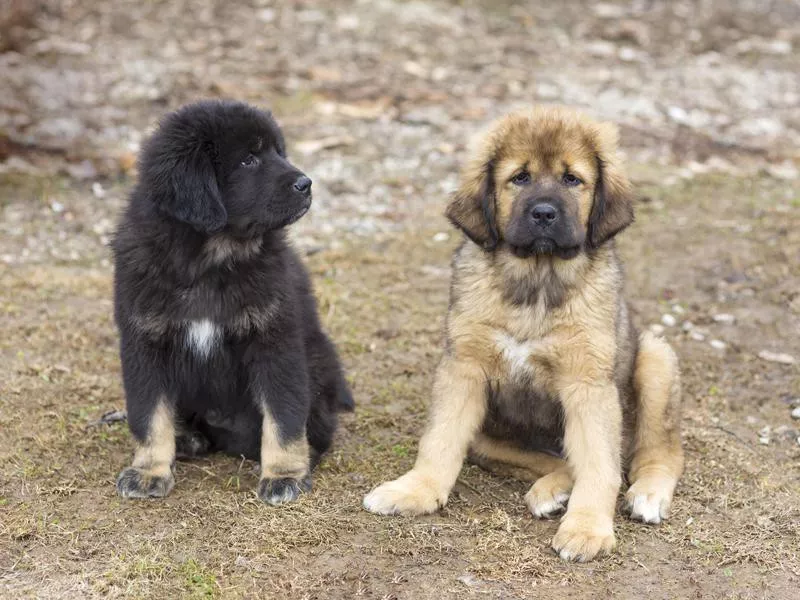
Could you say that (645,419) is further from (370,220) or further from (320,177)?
(320,177)

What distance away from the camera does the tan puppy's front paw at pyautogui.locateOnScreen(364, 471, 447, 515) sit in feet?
14.5

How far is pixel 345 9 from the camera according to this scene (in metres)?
12.7

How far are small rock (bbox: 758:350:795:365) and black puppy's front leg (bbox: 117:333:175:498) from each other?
3.79m

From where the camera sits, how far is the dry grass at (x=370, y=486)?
3.93 m

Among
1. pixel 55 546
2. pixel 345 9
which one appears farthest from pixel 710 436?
pixel 345 9

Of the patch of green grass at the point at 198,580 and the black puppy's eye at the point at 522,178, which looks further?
the black puppy's eye at the point at 522,178

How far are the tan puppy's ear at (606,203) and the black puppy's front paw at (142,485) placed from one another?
2.20 metres

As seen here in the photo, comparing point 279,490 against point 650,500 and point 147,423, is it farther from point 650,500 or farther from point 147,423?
point 650,500

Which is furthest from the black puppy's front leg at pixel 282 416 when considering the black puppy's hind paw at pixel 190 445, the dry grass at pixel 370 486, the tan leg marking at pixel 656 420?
the tan leg marking at pixel 656 420

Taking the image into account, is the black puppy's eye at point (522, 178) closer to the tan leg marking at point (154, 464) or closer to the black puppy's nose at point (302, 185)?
the black puppy's nose at point (302, 185)

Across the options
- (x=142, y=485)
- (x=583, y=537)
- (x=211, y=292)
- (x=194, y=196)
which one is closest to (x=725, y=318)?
(x=583, y=537)

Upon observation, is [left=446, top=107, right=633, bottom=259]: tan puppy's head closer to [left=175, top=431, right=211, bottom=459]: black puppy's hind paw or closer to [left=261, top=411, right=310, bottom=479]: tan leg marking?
[left=261, top=411, right=310, bottom=479]: tan leg marking

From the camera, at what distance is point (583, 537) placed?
4121 mm

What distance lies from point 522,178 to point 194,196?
56.7 inches
